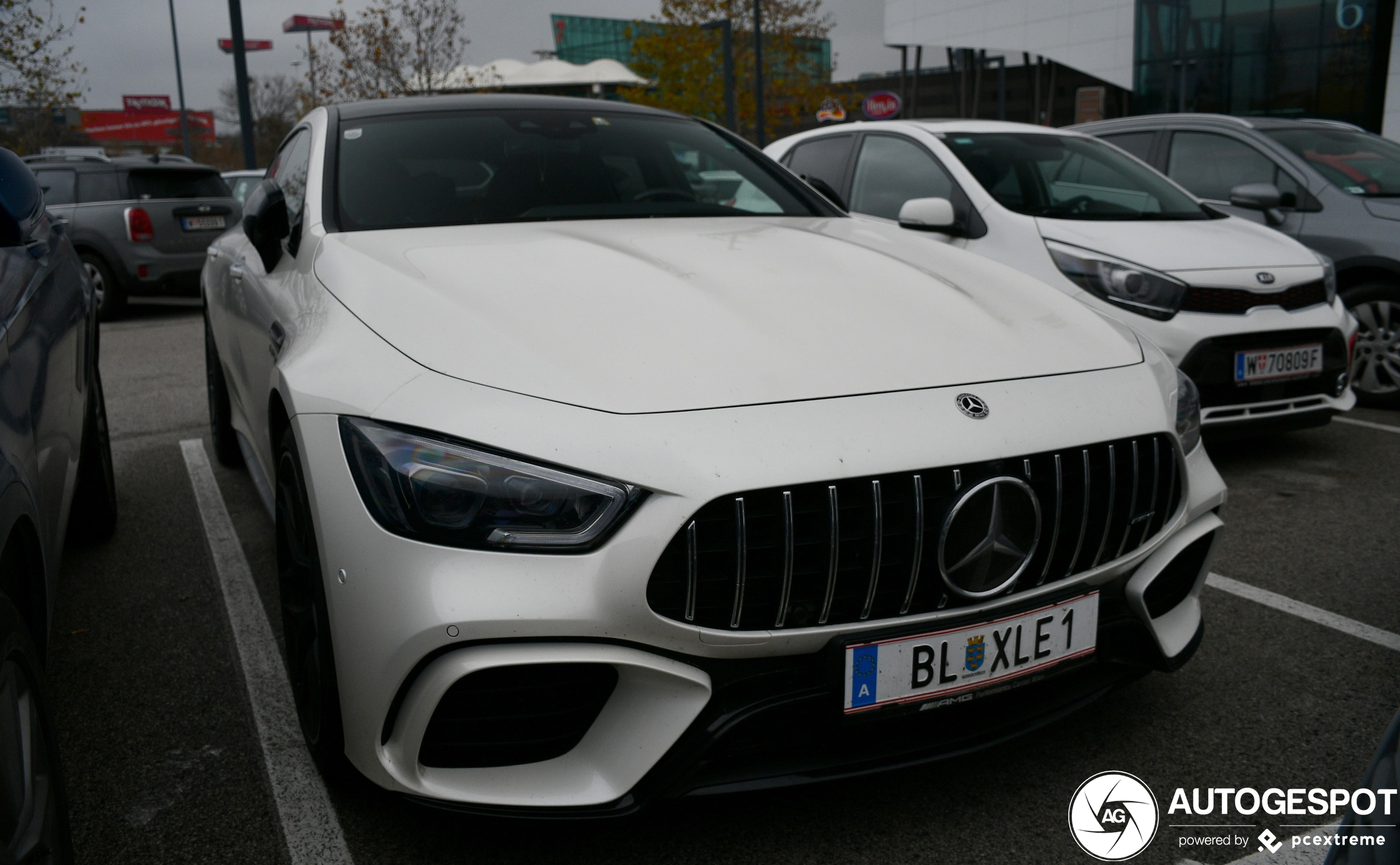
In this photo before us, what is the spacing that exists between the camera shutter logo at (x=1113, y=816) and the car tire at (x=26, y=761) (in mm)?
1696

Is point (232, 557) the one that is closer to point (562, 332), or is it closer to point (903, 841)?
point (562, 332)

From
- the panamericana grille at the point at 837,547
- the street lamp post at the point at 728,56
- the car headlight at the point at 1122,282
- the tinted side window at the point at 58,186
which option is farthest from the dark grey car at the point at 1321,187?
the street lamp post at the point at 728,56

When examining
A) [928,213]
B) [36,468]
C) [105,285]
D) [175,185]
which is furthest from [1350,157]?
[105,285]

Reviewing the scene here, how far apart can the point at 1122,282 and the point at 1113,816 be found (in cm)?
303

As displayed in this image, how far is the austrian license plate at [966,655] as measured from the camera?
1.79 meters

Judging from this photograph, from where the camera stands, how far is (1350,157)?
6.18 metres

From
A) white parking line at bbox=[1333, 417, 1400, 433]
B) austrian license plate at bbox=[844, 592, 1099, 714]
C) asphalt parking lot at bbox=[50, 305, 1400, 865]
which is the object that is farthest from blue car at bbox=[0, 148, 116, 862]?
white parking line at bbox=[1333, 417, 1400, 433]

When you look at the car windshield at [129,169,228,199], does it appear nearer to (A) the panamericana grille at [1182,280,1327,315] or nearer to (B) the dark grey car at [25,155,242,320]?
(B) the dark grey car at [25,155,242,320]

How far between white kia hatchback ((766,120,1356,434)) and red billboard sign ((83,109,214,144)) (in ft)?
281

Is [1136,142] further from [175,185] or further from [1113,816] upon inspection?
[175,185]

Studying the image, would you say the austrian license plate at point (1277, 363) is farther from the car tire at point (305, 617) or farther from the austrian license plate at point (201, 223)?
the austrian license plate at point (201, 223)

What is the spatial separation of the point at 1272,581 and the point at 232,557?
3.42 metres

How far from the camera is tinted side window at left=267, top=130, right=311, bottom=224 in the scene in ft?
10.0

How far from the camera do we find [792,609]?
1.76 m
